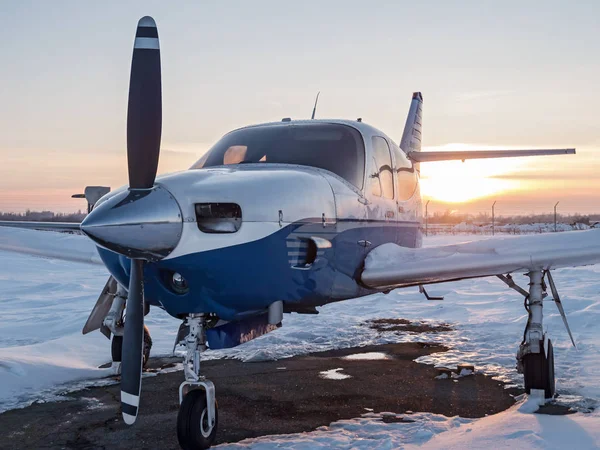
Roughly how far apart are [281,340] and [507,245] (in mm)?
4486

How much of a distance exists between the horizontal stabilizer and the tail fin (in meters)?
1.76

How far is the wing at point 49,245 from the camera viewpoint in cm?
820

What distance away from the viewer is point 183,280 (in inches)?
194

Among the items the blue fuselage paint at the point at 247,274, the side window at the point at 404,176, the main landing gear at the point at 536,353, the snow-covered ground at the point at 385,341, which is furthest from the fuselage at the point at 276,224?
the main landing gear at the point at 536,353

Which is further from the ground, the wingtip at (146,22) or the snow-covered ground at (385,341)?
the wingtip at (146,22)

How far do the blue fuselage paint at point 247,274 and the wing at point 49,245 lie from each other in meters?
3.12

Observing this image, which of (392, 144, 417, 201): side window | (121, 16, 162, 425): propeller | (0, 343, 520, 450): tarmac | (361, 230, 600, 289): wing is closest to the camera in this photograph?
(121, 16, 162, 425): propeller

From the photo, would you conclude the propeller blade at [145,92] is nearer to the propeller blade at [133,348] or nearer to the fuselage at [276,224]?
the fuselage at [276,224]

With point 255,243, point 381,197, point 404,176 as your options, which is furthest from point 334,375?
point 255,243

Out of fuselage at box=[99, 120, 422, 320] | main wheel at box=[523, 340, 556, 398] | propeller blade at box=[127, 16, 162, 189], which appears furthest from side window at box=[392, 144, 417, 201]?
propeller blade at box=[127, 16, 162, 189]

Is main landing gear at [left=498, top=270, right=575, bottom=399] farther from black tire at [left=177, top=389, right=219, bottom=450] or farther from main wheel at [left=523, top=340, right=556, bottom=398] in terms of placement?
black tire at [left=177, top=389, right=219, bottom=450]

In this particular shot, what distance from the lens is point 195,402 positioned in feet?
16.8

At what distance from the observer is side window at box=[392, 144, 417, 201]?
314 inches

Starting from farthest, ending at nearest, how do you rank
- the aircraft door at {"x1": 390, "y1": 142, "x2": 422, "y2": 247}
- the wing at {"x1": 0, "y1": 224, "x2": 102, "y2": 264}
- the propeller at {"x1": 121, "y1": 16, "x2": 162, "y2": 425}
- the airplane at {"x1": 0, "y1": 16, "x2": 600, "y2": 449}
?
the wing at {"x1": 0, "y1": 224, "x2": 102, "y2": 264}
the aircraft door at {"x1": 390, "y1": 142, "x2": 422, "y2": 247}
the propeller at {"x1": 121, "y1": 16, "x2": 162, "y2": 425}
the airplane at {"x1": 0, "y1": 16, "x2": 600, "y2": 449}
